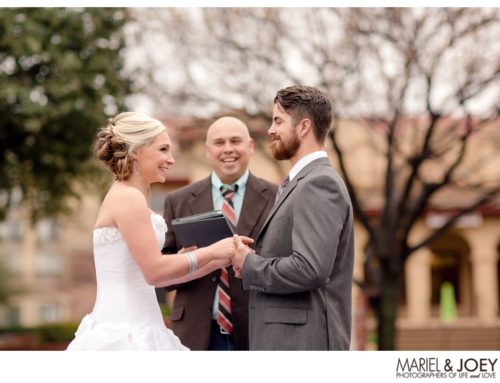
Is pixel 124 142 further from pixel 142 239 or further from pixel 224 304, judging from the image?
pixel 224 304

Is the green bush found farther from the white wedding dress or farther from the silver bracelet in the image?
the silver bracelet

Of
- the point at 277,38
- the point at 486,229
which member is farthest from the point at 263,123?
the point at 486,229

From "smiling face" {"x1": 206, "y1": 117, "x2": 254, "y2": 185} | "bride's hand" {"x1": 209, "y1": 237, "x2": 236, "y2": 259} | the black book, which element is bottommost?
"bride's hand" {"x1": 209, "y1": 237, "x2": 236, "y2": 259}

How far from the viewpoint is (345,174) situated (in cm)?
1595

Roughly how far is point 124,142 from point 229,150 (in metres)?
1.21

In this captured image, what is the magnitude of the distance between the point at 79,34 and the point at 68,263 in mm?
43721

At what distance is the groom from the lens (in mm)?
4035

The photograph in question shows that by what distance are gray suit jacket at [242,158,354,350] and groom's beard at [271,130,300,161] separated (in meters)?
0.13

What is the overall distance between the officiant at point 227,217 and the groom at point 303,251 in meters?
0.98

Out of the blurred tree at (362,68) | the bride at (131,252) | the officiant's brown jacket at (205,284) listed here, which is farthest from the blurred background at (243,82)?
the bride at (131,252)

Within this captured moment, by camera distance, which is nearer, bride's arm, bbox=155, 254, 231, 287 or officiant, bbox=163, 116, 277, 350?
bride's arm, bbox=155, 254, 231, 287

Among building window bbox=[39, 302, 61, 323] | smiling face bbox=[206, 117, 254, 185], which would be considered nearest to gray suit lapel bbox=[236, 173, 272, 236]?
smiling face bbox=[206, 117, 254, 185]

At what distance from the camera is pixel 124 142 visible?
177 inches
